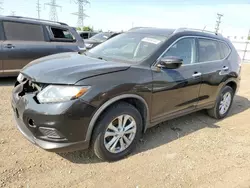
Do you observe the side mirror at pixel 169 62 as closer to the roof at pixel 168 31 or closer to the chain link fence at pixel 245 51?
the roof at pixel 168 31

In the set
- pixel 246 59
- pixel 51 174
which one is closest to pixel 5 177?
pixel 51 174

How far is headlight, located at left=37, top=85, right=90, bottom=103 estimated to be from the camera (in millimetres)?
2658

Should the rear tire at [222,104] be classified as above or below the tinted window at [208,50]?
below

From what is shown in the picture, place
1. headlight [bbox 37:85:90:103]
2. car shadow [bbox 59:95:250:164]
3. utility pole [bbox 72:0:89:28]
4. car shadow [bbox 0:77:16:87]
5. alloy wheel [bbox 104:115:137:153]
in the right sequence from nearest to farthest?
headlight [bbox 37:85:90:103], alloy wheel [bbox 104:115:137:153], car shadow [bbox 59:95:250:164], car shadow [bbox 0:77:16:87], utility pole [bbox 72:0:89:28]

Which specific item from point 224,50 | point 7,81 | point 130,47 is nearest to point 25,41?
point 7,81

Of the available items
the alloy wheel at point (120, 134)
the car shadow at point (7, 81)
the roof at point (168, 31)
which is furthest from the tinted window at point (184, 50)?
the car shadow at point (7, 81)

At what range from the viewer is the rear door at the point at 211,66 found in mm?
4239

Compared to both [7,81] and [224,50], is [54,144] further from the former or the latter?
[7,81]

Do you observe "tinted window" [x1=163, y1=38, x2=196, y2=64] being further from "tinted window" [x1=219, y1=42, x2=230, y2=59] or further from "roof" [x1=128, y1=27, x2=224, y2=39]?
"tinted window" [x1=219, y1=42, x2=230, y2=59]

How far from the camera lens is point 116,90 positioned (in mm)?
2930

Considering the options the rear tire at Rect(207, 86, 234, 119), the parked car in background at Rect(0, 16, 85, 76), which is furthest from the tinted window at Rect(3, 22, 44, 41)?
the rear tire at Rect(207, 86, 234, 119)

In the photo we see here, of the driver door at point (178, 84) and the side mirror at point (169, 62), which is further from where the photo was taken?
the driver door at point (178, 84)

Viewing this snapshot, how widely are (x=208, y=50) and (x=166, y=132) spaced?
1654mm

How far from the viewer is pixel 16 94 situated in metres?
3.06
